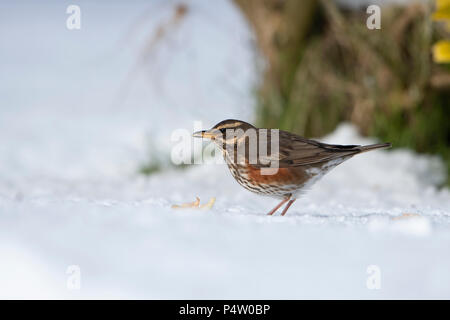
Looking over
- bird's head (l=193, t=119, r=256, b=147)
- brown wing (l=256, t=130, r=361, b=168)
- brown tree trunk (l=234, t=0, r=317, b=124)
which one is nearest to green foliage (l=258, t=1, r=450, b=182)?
brown tree trunk (l=234, t=0, r=317, b=124)

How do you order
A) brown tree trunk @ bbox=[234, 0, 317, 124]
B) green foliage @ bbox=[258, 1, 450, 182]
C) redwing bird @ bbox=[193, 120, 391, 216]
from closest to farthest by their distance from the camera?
redwing bird @ bbox=[193, 120, 391, 216], green foliage @ bbox=[258, 1, 450, 182], brown tree trunk @ bbox=[234, 0, 317, 124]

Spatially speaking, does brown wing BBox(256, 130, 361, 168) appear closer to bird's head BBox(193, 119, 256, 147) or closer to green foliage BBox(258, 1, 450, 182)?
bird's head BBox(193, 119, 256, 147)

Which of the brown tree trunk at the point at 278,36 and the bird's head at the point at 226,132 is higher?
the brown tree trunk at the point at 278,36

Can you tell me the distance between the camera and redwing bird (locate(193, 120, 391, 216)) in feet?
11.6

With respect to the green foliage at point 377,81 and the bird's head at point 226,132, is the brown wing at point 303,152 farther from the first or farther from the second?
the green foliage at point 377,81

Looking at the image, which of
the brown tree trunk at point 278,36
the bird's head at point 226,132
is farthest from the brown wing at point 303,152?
the brown tree trunk at point 278,36

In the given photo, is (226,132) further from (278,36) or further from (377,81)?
(278,36)

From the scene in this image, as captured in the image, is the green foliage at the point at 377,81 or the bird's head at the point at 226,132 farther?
the green foliage at the point at 377,81

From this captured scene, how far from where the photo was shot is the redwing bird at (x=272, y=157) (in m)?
3.54

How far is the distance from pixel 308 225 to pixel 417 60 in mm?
3909

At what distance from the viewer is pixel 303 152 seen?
3707mm

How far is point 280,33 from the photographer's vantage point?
269 inches

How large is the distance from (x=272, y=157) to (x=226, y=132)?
296 millimetres

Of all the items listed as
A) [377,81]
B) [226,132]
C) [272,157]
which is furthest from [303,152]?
[377,81]
